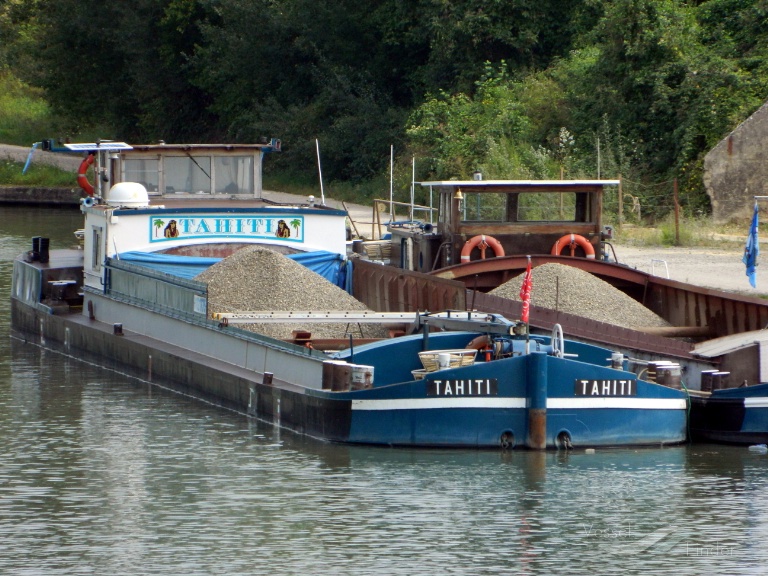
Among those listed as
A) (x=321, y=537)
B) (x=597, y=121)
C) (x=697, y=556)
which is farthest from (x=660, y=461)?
(x=597, y=121)

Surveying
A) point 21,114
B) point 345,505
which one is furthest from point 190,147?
point 21,114

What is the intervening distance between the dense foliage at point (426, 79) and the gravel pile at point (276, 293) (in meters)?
16.3

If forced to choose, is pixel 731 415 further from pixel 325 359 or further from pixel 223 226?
pixel 223 226

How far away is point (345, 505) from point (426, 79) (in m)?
34.4

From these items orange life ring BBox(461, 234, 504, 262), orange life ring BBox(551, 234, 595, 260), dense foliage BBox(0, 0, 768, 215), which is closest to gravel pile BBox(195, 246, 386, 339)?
orange life ring BBox(461, 234, 504, 262)

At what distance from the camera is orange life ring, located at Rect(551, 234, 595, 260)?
770 inches

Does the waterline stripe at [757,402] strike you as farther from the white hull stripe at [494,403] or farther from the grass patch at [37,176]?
the grass patch at [37,176]

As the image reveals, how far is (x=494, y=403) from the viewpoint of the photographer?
13250mm

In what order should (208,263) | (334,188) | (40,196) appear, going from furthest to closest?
(40,196) → (334,188) → (208,263)

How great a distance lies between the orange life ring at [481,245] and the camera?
63.2 feet

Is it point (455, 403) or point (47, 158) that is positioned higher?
point (47, 158)

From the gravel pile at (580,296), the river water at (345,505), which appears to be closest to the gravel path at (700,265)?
the gravel pile at (580,296)

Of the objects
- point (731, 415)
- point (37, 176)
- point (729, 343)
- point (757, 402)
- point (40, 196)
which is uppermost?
point (37, 176)

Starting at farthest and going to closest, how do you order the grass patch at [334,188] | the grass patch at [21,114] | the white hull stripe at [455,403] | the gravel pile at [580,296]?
the grass patch at [21,114]
the grass patch at [334,188]
the gravel pile at [580,296]
the white hull stripe at [455,403]
